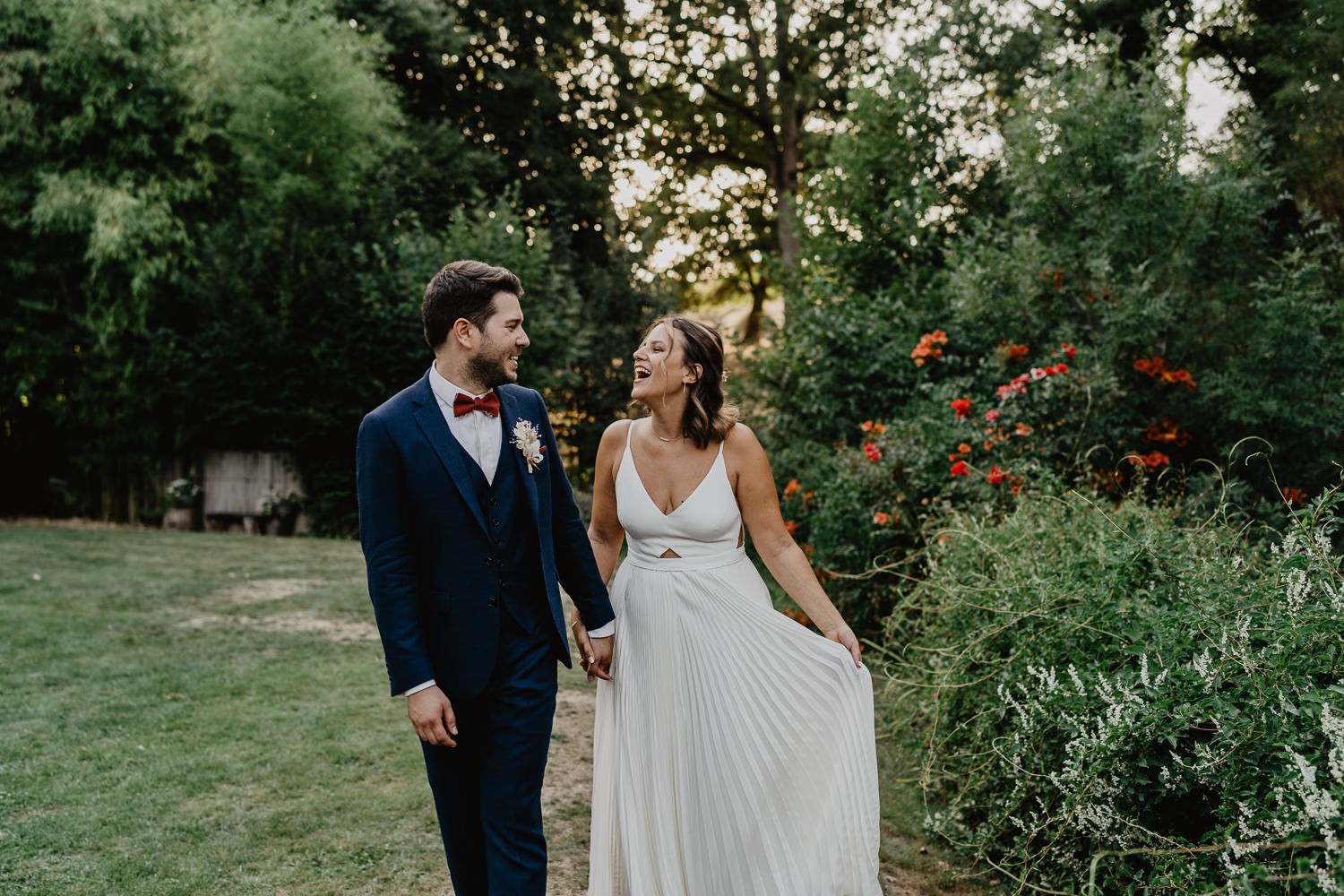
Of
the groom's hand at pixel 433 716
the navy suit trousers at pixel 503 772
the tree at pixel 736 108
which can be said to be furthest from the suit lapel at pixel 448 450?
the tree at pixel 736 108

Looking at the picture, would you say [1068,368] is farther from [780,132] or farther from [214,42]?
[780,132]

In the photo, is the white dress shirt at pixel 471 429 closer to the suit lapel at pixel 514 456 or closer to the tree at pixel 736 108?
the suit lapel at pixel 514 456

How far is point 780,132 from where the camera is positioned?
880 inches

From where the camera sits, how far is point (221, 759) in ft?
15.7

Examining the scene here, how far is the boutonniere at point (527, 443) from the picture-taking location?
2.71 m

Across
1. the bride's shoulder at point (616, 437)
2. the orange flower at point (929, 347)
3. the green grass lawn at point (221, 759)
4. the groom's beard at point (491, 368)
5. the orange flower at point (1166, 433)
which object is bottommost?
the green grass lawn at point (221, 759)

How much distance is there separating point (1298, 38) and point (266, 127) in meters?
12.4

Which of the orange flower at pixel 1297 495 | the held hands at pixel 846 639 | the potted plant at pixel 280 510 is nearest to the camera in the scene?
the held hands at pixel 846 639

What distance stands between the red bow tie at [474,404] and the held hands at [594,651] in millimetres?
790

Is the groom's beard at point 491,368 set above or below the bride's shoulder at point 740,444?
above

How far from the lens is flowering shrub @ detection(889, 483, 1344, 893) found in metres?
2.17

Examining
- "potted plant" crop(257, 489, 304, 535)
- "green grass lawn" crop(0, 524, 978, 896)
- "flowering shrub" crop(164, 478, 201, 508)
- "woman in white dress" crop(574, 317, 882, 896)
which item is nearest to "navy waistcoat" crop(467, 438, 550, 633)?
"woman in white dress" crop(574, 317, 882, 896)

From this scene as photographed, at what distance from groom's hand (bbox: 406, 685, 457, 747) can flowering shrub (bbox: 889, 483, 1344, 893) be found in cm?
155

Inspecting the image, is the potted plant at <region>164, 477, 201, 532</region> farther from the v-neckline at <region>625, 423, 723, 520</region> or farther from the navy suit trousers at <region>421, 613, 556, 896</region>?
the navy suit trousers at <region>421, 613, 556, 896</region>
